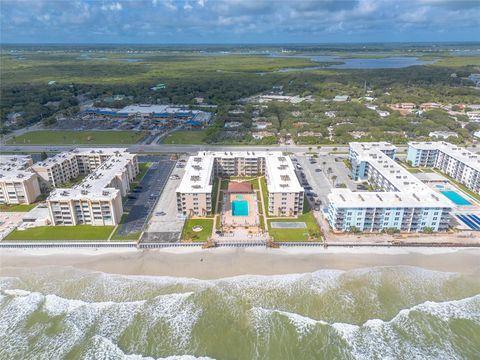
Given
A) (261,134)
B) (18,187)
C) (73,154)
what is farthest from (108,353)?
(261,134)

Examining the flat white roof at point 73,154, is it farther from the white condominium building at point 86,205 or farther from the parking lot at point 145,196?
the white condominium building at point 86,205

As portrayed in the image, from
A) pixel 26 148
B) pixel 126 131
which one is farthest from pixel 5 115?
pixel 126 131

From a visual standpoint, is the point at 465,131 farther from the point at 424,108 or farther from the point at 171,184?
the point at 171,184

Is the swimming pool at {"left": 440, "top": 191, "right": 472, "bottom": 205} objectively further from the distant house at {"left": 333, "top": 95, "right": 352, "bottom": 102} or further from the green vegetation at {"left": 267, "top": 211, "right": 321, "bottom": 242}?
the distant house at {"left": 333, "top": 95, "right": 352, "bottom": 102}

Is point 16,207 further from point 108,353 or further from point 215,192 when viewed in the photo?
point 108,353

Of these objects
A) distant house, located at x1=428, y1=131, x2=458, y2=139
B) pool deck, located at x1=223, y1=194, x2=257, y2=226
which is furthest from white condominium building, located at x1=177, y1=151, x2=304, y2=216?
distant house, located at x1=428, y1=131, x2=458, y2=139
